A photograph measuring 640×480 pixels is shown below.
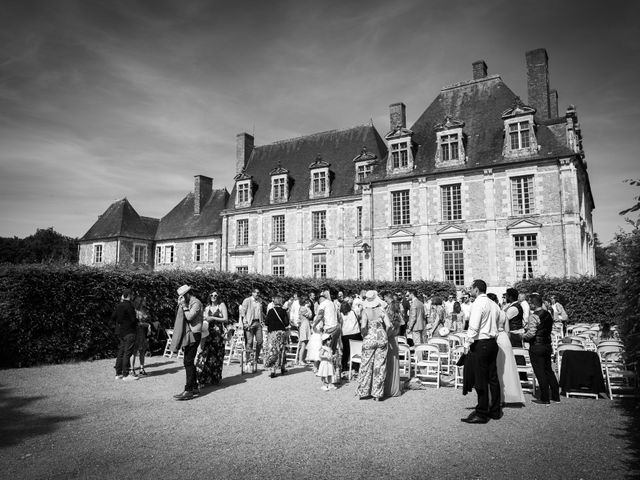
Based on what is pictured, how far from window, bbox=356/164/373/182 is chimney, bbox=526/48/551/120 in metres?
9.91

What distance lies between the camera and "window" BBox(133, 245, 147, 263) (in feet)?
126

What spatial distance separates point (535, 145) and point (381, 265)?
10199mm

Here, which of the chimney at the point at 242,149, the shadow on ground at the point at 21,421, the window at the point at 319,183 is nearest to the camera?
the shadow on ground at the point at 21,421

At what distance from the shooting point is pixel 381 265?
25.4m

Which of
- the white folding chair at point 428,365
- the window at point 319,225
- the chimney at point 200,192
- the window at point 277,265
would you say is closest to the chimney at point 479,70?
the window at point 319,225

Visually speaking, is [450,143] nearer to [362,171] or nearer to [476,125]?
[476,125]

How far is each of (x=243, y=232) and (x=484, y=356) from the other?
27981mm

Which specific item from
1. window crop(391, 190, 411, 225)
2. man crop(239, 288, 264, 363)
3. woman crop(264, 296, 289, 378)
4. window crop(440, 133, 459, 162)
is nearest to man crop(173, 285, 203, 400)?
woman crop(264, 296, 289, 378)

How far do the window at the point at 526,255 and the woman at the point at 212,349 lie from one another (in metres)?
17.5

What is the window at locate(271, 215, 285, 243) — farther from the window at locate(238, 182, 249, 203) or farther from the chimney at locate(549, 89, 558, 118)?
the chimney at locate(549, 89, 558, 118)

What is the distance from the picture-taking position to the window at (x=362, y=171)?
2842 centimetres

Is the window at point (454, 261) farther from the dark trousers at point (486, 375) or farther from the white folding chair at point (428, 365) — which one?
the dark trousers at point (486, 375)

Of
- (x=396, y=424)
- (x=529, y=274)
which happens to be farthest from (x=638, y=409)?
(x=529, y=274)

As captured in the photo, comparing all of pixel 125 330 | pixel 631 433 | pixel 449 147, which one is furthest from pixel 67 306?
pixel 449 147
